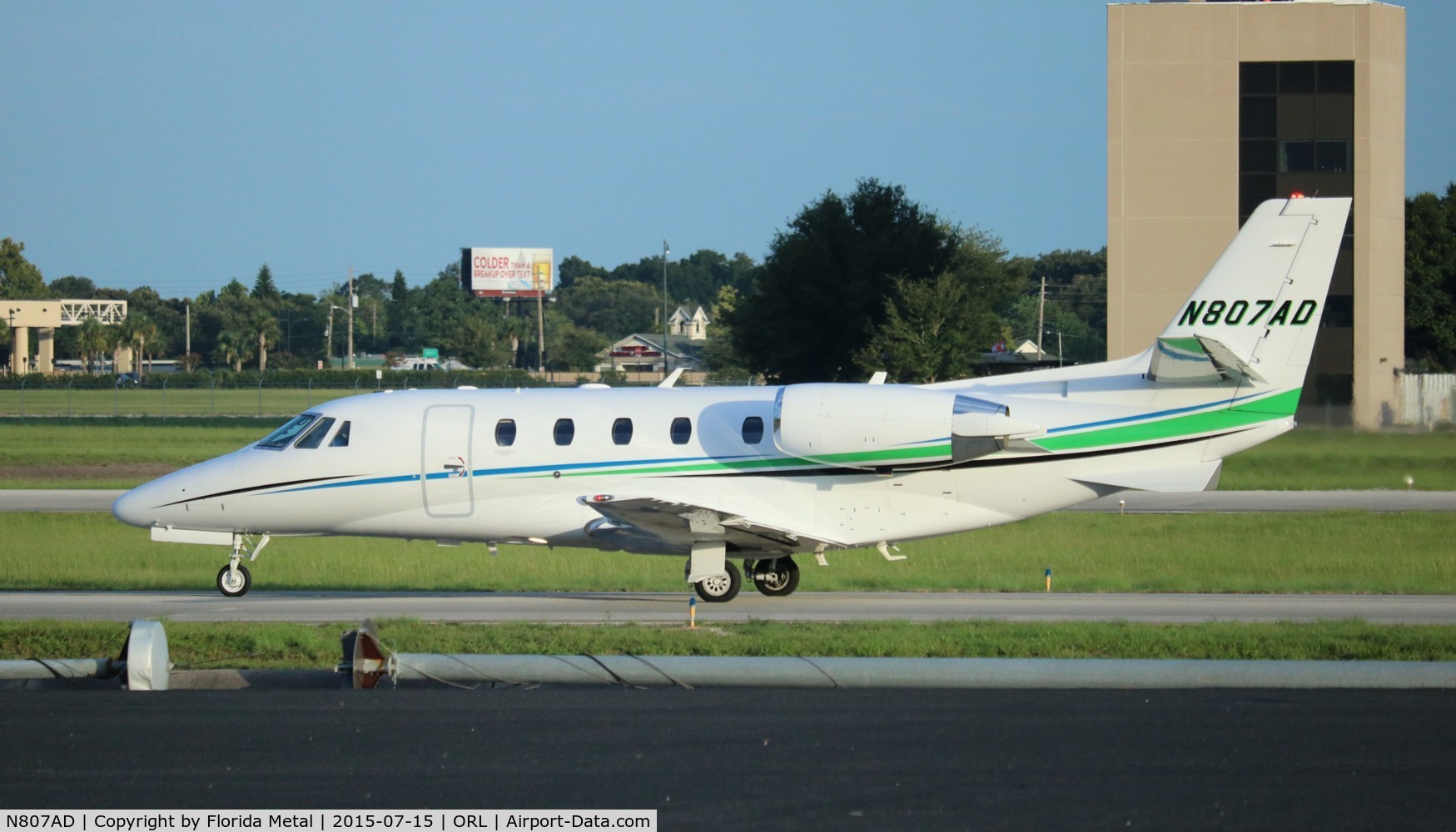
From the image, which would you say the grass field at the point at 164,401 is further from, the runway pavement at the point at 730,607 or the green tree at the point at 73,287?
the green tree at the point at 73,287

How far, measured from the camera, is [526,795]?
26.0ft

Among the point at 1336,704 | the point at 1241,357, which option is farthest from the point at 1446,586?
the point at 1336,704

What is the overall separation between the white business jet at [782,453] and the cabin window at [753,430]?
19mm

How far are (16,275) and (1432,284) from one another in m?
130

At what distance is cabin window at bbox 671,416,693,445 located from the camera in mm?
18016

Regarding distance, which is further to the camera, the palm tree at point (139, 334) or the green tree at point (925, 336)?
the palm tree at point (139, 334)

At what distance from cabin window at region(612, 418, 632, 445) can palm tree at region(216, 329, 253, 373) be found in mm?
116584

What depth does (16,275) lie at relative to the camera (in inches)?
5689

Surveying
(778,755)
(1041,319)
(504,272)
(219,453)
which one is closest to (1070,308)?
(1041,319)

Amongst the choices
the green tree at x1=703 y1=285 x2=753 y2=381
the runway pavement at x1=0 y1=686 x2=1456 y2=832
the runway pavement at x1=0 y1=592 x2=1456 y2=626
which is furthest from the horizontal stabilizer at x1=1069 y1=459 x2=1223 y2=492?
the green tree at x1=703 y1=285 x2=753 y2=381

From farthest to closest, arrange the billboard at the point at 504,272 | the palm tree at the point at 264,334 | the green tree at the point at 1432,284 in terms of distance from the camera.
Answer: the billboard at the point at 504,272 < the palm tree at the point at 264,334 < the green tree at the point at 1432,284

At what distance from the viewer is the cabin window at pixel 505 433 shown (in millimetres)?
18391

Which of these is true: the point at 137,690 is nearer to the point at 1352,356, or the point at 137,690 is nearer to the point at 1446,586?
the point at 1446,586

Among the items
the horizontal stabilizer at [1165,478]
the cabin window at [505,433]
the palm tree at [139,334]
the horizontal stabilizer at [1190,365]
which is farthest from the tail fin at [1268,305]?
the palm tree at [139,334]
